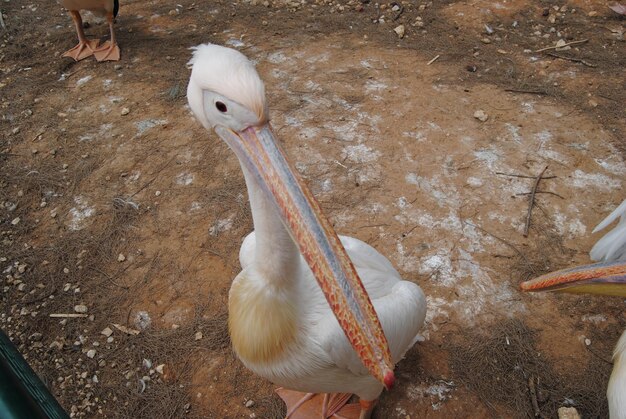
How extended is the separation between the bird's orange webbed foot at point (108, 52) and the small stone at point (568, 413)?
4.80 m

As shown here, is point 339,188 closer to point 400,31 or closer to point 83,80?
point 400,31

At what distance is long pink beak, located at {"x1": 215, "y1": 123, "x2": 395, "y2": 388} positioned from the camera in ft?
4.11

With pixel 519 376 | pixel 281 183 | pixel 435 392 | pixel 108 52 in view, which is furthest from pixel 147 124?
pixel 519 376

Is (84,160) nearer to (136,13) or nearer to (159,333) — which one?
(159,333)

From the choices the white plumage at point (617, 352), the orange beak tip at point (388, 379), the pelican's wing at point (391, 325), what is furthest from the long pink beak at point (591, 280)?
the orange beak tip at point (388, 379)

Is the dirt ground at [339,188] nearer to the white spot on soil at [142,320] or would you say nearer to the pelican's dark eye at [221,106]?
the white spot on soil at [142,320]

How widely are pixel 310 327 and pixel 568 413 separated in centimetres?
142

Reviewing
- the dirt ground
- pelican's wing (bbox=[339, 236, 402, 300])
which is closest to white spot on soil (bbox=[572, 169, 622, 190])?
the dirt ground

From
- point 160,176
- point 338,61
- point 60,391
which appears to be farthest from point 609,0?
point 60,391

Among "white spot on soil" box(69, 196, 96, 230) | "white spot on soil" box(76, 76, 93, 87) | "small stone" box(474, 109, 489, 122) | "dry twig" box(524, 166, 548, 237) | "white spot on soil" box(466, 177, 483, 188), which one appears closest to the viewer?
"dry twig" box(524, 166, 548, 237)

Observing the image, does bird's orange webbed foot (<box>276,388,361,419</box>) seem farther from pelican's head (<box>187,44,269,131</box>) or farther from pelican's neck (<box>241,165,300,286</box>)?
pelican's head (<box>187,44,269,131</box>)

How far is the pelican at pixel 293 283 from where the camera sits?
128 centimetres

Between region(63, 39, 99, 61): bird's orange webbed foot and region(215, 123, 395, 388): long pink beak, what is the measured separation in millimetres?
4175

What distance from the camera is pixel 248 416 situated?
2354mm
